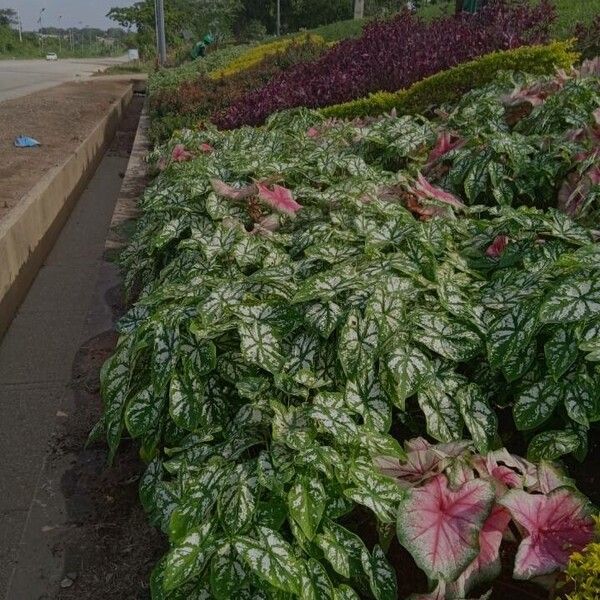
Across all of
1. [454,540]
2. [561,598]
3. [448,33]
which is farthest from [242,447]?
[448,33]

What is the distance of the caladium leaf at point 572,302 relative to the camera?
180cm

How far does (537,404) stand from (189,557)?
3.28ft

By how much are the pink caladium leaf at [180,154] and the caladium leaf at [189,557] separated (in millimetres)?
3642

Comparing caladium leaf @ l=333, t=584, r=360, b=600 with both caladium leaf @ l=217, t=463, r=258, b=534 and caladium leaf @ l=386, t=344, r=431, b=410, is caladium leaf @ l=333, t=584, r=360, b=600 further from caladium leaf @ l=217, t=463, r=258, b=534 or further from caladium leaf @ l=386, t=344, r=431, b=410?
caladium leaf @ l=386, t=344, r=431, b=410

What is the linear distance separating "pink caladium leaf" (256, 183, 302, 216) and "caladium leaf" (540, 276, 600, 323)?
1418 mm

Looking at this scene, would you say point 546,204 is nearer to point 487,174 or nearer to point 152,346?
point 487,174

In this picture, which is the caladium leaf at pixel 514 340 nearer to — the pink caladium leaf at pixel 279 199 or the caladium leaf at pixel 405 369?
the caladium leaf at pixel 405 369

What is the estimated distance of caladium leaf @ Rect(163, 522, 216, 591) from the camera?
151cm

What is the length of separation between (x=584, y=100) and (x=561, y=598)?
302 centimetres

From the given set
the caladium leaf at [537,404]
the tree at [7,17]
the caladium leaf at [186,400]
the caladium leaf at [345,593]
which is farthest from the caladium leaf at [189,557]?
the tree at [7,17]

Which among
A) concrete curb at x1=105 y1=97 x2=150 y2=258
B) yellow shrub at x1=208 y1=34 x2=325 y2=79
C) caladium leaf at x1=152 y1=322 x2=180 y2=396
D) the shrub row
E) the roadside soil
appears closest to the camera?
caladium leaf at x1=152 y1=322 x2=180 y2=396

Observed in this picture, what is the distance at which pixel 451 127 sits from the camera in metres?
4.12

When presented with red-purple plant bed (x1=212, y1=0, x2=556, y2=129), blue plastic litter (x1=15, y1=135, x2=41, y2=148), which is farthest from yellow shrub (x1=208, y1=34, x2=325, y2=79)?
red-purple plant bed (x1=212, y1=0, x2=556, y2=129)

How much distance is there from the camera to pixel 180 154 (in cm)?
495
